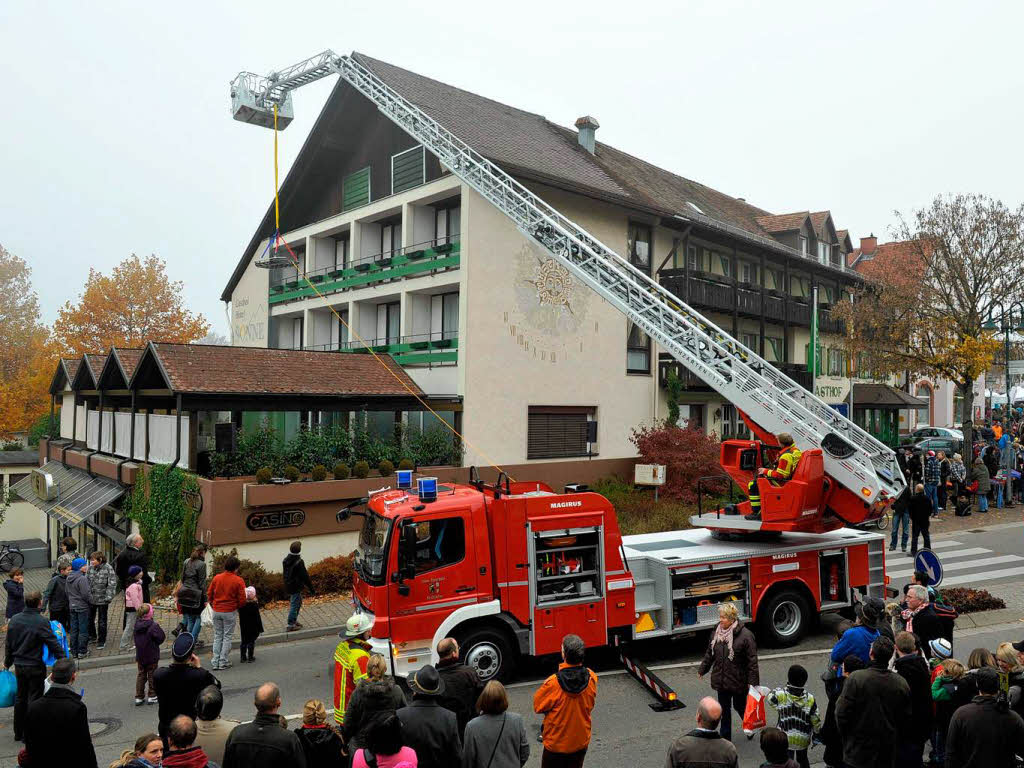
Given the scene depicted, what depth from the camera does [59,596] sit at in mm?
11273

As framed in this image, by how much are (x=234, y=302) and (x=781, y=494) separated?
29.7 meters

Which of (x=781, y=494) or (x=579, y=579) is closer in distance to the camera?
(x=579, y=579)

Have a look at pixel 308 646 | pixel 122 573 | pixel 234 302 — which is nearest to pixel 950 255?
pixel 308 646

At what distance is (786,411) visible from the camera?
12.7 m

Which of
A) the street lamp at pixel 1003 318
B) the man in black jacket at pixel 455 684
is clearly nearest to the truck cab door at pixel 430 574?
the man in black jacket at pixel 455 684

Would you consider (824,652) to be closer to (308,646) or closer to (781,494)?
(781,494)

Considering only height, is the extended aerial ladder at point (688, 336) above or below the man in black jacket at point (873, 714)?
above

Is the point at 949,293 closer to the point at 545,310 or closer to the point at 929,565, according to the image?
the point at 545,310

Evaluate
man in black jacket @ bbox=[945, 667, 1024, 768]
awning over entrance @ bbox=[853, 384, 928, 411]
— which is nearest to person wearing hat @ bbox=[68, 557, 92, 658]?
man in black jacket @ bbox=[945, 667, 1024, 768]

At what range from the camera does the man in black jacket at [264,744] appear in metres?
5.37

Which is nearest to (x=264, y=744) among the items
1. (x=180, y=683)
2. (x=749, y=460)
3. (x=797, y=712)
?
(x=180, y=683)

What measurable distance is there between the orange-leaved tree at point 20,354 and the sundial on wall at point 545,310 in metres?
30.3

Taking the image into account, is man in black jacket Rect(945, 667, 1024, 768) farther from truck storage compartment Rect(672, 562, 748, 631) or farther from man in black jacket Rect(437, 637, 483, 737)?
truck storage compartment Rect(672, 562, 748, 631)

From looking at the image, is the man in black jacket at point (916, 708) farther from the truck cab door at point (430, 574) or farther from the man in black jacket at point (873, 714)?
the truck cab door at point (430, 574)
